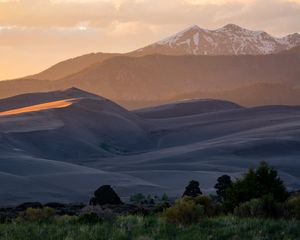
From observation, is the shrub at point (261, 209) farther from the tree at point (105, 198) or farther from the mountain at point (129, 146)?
the mountain at point (129, 146)

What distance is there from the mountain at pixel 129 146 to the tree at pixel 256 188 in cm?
3365

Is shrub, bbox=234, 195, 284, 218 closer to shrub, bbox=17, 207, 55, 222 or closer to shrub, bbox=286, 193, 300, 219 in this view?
shrub, bbox=286, 193, 300, 219

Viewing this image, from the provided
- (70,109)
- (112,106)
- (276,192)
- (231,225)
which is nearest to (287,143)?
(70,109)

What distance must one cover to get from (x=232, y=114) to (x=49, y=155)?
6824cm

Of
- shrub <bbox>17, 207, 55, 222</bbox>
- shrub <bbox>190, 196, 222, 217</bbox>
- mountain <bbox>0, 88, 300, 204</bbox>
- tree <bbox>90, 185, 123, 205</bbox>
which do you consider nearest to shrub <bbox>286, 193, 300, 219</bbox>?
shrub <bbox>190, 196, 222, 217</bbox>

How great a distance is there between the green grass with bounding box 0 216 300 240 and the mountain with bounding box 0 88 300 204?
3957cm

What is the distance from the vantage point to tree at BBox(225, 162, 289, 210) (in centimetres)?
1985

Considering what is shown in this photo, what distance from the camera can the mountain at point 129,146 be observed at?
214 ft

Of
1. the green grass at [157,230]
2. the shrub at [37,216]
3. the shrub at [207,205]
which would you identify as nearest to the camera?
the green grass at [157,230]

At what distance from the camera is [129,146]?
420 ft

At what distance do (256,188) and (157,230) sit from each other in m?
8.21

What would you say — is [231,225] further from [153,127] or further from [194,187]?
[153,127]

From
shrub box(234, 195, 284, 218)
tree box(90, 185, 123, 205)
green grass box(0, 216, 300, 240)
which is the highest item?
shrub box(234, 195, 284, 218)

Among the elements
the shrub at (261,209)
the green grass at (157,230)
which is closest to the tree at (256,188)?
the shrub at (261,209)
